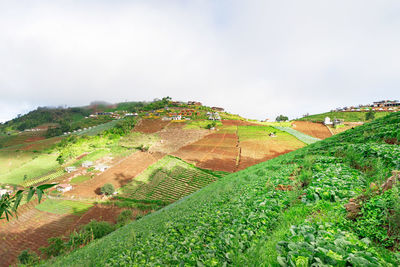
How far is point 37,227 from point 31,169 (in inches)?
1405

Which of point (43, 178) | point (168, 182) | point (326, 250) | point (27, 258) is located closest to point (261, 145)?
point (168, 182)

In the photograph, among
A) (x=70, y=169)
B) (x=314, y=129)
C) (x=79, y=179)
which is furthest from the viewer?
(x=314, y=129)

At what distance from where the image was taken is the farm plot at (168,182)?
110ft

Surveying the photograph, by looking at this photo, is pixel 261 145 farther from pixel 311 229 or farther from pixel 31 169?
pixel 31 169

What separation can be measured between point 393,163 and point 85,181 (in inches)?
2013

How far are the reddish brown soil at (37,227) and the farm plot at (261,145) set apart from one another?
30.1m

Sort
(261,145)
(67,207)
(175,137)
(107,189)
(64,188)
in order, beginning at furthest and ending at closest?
1. (175,137)
2. (261,145)
3. (64,188)
4. (107,189)
5. (67,207)

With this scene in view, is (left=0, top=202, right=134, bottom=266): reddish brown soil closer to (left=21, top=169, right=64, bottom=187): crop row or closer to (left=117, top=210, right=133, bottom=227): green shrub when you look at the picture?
(left=117, top=210, right=133, bottom=227): green shrub

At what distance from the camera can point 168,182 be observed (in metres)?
37.5

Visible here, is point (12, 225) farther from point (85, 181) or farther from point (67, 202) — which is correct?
point (85, 181)

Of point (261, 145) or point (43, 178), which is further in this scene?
point (261, 145)

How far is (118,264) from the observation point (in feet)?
21.2

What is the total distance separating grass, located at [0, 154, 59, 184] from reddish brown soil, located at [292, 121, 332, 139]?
87.1 m

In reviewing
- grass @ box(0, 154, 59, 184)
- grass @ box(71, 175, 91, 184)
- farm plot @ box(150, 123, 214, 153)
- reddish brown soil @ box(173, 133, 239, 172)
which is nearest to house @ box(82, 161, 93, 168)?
grass @ box(71, 175, 91, 184)
